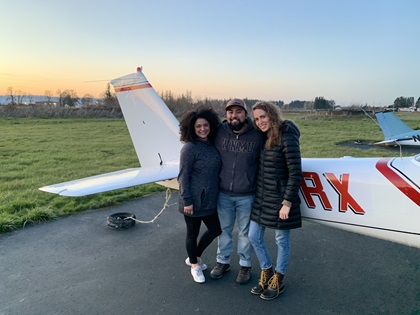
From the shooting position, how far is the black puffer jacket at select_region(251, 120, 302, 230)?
2.89m

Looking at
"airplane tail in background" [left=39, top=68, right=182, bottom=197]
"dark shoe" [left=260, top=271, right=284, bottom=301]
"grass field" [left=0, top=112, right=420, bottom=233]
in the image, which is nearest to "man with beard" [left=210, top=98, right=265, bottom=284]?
"dark shoe" [left=260, top=271, right=284, bottom=301]

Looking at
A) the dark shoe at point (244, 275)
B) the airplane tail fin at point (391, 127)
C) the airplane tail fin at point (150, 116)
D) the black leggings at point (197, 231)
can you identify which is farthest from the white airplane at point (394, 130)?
the black leggings at point (197, 231)

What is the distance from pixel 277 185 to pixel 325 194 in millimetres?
534

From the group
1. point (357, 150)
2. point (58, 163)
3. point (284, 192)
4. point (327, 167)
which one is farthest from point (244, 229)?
point (357, 150)

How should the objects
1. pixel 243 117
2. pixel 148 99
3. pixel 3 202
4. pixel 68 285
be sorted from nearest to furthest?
pixel 243 117
pixel 68 285
pixel 148 99
pixel 3 202

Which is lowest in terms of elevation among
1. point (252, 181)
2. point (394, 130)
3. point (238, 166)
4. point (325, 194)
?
point (394, 130)

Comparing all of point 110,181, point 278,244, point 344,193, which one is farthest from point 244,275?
point 110,181

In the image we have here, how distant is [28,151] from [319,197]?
12993mm

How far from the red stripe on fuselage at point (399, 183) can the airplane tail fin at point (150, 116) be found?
2844 mm

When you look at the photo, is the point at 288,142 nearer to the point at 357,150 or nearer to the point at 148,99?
the point at 148,99

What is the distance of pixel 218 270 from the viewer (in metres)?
3.67

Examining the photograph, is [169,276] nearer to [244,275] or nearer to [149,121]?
[244,275]

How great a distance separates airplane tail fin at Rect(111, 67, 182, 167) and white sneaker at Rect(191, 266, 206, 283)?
182cm

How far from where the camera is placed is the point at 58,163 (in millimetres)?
10625
